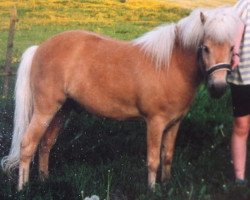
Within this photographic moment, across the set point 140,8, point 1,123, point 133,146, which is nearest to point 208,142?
point 133,146

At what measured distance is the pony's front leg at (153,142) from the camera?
572 centimetres

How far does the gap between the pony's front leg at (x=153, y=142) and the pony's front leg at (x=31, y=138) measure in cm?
119

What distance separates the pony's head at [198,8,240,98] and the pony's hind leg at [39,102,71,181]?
2.02 meters

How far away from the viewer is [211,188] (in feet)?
17.9

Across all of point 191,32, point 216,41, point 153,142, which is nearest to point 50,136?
point 153,142

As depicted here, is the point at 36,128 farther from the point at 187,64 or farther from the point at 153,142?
the point at 187,64

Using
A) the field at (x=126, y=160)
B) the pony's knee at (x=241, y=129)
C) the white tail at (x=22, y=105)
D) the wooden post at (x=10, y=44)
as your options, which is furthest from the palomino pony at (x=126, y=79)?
the wooden post at (x=10, y=44)

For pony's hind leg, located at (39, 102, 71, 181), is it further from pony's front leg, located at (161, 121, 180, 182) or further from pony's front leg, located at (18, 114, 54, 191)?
pony's front leg, located at (161, 121, 180, 182)

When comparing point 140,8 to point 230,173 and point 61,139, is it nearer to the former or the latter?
point 61,139

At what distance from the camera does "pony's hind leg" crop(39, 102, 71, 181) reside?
6.67 m

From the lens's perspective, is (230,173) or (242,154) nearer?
(242,154)

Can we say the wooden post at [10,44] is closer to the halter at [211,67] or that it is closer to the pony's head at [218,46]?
the halter at [211,67]

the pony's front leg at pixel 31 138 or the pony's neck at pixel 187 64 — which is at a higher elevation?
the pony's neck at pixel 187 64

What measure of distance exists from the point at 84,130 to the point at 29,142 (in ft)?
4.69
